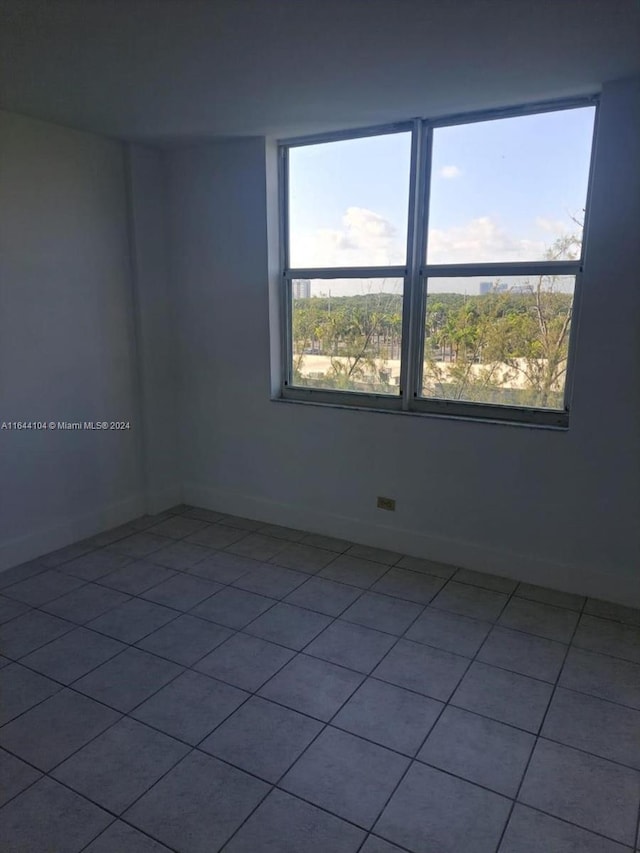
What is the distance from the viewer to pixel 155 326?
3893 mm

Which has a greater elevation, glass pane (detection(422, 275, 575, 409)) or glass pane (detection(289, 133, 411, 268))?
glass pane (detection(289, 133, 411, 268))

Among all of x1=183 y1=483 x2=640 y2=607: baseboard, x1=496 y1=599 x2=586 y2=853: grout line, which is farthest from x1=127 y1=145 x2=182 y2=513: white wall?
x1=496 y1=599 x2=586 y2=853: grout line

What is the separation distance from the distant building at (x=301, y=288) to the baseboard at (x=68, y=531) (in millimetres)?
1767

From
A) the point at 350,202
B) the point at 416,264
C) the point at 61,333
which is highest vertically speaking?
the point at 350,202

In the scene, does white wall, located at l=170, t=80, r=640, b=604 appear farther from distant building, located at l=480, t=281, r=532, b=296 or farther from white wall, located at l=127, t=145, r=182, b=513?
distant building, located at l=480, t=281, r=532, b=296

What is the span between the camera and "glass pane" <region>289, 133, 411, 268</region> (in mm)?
3211

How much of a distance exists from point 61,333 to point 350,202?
73.3 inches

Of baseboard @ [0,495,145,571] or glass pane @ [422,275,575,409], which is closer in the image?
glass pane @ [422,275,575,409]

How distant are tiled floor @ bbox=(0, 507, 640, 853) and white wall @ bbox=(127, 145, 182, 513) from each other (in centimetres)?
94

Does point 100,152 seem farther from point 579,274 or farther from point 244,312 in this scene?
point 579,274

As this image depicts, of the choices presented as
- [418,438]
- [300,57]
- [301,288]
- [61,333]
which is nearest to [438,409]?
[418,438]

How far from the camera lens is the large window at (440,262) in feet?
9.37

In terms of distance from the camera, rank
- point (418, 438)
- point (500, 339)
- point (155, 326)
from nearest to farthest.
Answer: point (500, 339) < point (418, 438) < point (155, 326)

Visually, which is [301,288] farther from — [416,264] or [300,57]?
[300,57]
